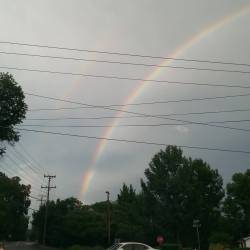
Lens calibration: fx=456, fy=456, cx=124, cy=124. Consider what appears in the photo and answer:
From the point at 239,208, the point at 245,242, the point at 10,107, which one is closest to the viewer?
the point at 10,107

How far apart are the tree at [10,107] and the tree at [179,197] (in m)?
41.1

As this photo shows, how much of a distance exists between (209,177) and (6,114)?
179 feet

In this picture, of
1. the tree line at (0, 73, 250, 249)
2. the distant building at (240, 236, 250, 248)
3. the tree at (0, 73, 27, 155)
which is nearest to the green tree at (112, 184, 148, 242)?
the tree line at (0, 73, 250, 249)

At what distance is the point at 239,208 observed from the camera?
83062 mm

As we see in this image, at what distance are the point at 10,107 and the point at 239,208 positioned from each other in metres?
52.3

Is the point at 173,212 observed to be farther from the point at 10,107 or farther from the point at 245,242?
the point at 10,107

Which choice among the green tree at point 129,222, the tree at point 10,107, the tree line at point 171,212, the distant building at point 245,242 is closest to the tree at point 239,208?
the tree line at point 171,212

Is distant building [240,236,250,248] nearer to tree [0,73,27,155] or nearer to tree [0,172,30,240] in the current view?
tree [0,73,27,155]

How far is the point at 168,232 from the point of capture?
79938 mm

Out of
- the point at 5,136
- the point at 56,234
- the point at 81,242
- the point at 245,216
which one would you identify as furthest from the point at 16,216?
the point at 5,136

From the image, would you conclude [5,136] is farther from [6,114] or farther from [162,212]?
[162,212]

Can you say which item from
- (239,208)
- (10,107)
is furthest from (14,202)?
(10,107)

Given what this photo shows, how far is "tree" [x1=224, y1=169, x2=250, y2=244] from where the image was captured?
81.8 metres

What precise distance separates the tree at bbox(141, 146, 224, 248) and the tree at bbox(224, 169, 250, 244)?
344 centimetres
